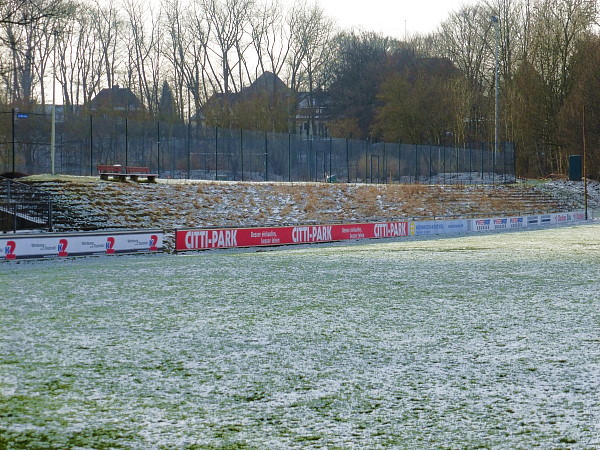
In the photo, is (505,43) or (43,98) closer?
(43,98)

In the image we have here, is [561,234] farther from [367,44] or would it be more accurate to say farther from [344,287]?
[367,44]

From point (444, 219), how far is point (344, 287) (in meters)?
23.8

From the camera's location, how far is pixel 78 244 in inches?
1075

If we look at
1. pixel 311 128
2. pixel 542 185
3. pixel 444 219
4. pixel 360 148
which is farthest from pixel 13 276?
pixel 311 128

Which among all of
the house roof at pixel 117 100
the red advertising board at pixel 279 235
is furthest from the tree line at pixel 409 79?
the red advertising board at pixel 279 235

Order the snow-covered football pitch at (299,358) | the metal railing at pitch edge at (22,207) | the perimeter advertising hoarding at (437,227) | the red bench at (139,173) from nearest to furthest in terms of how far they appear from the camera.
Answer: the snow-covered football pitch at (299,358) → the metal railing at pitch edge at (22,207) → the perimeter advertising hoarding at (437,227) → the red bench at (139,173)

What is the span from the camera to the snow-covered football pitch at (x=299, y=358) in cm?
894

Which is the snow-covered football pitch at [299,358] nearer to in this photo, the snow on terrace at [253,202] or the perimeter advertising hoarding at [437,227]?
the snow on terrace at [253,202]

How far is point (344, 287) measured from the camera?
21188mm

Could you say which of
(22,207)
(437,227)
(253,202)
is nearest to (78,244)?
(22,207)

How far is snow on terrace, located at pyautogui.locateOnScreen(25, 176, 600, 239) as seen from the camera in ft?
116

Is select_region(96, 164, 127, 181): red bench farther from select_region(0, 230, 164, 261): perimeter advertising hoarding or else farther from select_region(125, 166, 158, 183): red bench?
select_region(0, 230, 164, 261): perimeter advertising hoarding

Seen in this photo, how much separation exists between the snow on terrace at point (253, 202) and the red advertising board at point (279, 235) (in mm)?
3655

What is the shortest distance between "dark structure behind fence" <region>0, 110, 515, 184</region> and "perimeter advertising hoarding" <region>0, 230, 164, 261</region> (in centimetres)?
1079
